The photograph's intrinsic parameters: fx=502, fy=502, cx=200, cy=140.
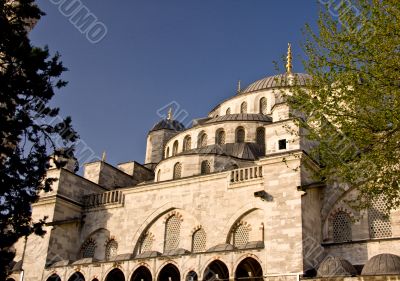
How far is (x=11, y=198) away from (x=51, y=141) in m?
1.96

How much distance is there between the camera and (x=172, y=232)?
73.6 feet

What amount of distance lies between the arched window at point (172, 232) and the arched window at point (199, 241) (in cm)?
87

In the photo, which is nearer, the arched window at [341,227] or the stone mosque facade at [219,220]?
the stone mosque facade at [219,220]

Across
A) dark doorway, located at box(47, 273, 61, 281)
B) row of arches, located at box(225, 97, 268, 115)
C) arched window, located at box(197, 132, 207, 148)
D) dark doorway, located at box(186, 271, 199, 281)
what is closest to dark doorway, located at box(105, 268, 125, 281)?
dark doorway, located at box(47, 273, 61, 281)

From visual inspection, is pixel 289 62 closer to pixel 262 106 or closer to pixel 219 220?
pixel 262 106

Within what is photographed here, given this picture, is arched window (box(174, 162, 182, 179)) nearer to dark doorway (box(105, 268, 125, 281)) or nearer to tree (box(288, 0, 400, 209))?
dark doorway (box(105, 268, 125, 281))

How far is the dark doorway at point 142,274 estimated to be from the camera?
21417 mm

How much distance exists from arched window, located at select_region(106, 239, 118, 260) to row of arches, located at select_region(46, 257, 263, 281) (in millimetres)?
1183

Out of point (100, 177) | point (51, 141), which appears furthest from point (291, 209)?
point (100, 177)

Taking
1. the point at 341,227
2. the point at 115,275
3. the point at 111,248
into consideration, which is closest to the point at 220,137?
the point at 111,248

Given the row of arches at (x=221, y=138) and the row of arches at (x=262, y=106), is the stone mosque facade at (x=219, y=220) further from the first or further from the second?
the row of arches at (x=262, y=106)

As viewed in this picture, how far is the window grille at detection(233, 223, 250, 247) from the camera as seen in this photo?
2028cm

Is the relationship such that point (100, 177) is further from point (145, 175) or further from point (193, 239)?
point (193, 239)

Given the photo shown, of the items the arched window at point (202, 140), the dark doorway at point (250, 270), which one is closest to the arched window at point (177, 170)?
the arched window at point (202, 140)
